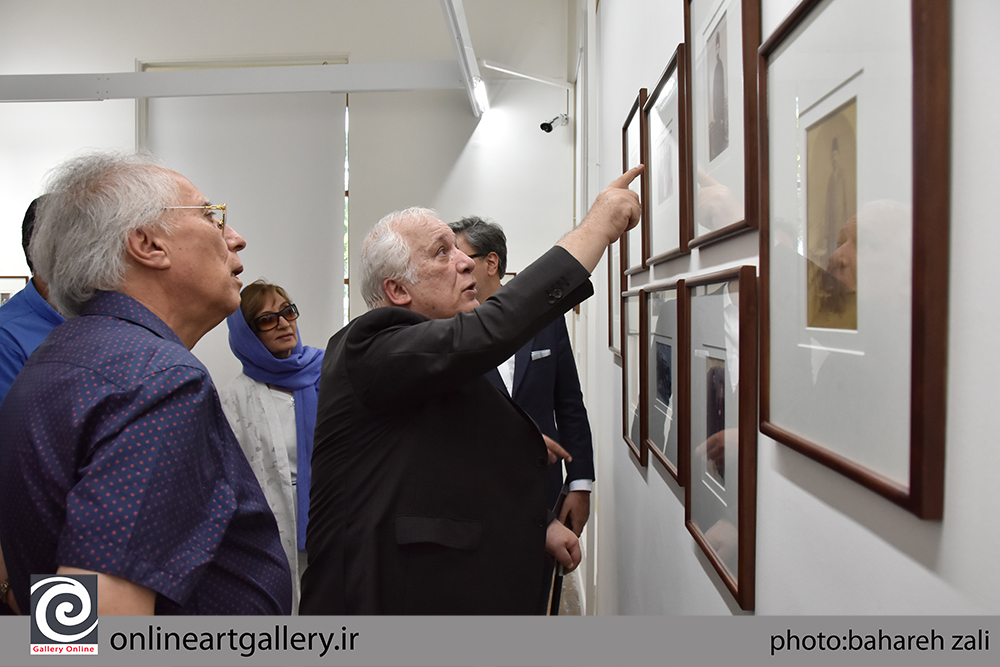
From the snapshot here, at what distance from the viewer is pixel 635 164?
5.38ft

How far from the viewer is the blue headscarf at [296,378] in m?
2.66

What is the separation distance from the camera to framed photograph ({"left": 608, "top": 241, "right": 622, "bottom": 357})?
1974 mm

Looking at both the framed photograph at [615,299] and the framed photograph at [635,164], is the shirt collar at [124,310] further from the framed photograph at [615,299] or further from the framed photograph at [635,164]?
the framed photograph at [615,299]

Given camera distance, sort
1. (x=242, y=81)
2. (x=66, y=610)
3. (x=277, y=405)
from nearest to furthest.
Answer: (x=66, y=610) < (x=277, y=405) < (x=242, y=81)

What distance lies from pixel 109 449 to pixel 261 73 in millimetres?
3631

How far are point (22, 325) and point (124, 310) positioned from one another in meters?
0.94

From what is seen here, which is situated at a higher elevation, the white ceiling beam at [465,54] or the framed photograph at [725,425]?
the white ceiling beam at [465,54]

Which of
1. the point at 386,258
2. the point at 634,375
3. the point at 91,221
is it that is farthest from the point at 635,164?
the point at 91,221

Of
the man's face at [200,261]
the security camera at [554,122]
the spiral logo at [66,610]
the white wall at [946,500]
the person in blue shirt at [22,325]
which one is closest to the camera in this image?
the white wall at [946,500]

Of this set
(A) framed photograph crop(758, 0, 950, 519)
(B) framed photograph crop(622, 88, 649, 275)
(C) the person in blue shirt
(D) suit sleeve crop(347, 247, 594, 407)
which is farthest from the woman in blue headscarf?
(A) framed photograph crop(758, 0, 950, 519)

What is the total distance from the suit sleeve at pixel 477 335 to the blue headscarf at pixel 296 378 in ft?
5.26

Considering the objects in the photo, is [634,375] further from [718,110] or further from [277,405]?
[277,405]

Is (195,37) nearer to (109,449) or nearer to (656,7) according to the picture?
(656,7)

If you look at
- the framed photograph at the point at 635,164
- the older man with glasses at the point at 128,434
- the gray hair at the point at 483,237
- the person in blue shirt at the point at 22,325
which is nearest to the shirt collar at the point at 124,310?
the older man with glasses at the point at 128,434
